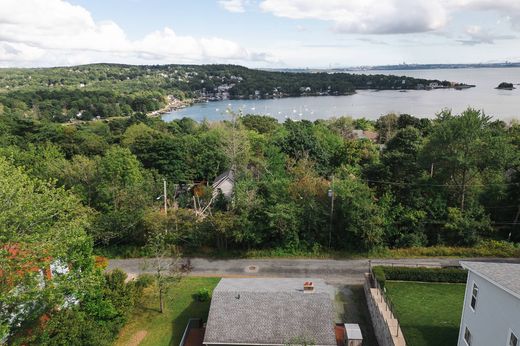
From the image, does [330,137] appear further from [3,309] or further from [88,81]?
[88,81]

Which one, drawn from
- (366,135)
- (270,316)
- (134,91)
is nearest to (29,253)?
(270,316)

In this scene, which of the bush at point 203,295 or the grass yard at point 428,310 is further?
the bush at point 203,295

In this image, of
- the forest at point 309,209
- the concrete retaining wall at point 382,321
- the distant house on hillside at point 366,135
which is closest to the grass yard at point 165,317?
the forest at point 309,209

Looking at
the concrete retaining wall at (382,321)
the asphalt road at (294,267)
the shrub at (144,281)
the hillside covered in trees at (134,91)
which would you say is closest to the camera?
the concrete retaining wall at (382,321)

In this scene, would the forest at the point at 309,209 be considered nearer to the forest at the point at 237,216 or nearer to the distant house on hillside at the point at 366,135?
the forest at the point at 237,216

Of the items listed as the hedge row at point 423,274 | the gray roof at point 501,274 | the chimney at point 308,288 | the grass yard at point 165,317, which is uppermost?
the gray roof at point 501,274

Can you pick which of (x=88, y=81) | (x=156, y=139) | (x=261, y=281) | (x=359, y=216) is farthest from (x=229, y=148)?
(x=88, y=81)

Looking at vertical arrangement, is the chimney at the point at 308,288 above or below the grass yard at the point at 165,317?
above

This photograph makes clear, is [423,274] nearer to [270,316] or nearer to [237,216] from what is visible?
[270,316]
